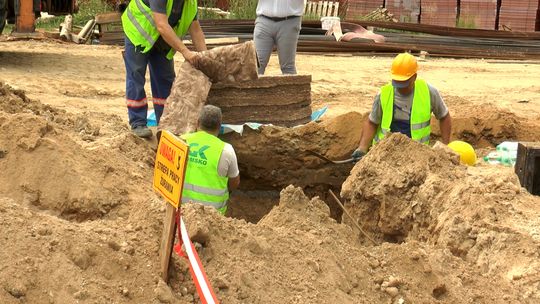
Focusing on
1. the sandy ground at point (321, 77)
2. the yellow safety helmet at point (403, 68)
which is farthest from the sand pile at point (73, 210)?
the sandy ground at point (321, 77)

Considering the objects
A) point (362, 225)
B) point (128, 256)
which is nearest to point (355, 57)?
point (362, 225)

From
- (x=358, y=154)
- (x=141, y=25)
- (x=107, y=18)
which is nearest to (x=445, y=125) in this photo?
(x=358, y=154)

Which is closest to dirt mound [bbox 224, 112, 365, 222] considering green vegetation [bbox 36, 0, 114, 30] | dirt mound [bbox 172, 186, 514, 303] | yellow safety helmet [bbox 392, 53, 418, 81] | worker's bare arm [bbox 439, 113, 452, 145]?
worker's bare arm [bbox 439, 113, 452, 145]

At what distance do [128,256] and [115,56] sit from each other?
1201 cm

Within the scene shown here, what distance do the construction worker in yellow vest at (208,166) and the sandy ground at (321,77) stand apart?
3.84 m

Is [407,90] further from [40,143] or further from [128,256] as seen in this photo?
[128,256]

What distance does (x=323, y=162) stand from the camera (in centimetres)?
862

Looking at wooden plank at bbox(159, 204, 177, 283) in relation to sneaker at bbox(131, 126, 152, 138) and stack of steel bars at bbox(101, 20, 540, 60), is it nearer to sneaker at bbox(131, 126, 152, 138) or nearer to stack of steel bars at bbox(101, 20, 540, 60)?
sneaker at bbox(131, 126, 152, 138)

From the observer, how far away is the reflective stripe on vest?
651 centimetres

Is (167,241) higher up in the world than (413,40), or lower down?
higher up

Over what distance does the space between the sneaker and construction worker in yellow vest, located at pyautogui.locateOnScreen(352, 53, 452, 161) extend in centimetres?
183

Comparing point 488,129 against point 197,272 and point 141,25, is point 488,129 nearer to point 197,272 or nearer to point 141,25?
point 141,25

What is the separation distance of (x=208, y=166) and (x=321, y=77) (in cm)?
799

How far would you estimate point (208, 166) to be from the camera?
21.5ft
